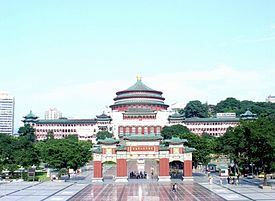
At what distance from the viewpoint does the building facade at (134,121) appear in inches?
4338

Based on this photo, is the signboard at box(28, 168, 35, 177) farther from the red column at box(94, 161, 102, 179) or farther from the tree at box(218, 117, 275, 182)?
the tree at box(218, 117, 275, 182)

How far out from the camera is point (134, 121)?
362ft

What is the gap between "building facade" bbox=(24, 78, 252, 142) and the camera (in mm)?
110188

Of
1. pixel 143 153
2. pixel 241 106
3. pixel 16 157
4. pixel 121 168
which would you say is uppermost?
pixel 241 106

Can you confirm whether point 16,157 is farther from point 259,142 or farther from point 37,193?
point 259,142

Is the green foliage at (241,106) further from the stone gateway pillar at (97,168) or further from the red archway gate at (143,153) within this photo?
the stone gateway pillar at (97,168)

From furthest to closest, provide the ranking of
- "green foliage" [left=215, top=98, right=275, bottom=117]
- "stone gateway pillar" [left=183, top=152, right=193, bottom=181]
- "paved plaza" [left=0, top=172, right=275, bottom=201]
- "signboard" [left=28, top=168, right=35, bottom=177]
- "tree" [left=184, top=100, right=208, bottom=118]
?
"tree" [left=184, top=100, right=208, bottom=118], "green foliage" [left=215, top=98, right=275, bottom=117], "signboard" [left=28, top=168, right=35, bottom=177], "stone gateway pillar" [left=183, top=152, right=193, bottom=181], "paved plaza" [left=0, top=172, right=275, bottom=201]

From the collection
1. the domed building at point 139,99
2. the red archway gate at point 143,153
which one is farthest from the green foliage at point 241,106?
the red archway gate at point 143,153

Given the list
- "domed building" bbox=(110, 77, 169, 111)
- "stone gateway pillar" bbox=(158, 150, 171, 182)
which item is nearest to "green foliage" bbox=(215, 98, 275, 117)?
"domed building" bbox=(110, 77, 169, 111)

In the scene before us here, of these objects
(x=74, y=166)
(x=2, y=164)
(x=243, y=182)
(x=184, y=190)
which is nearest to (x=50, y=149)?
(x=74, y=166)

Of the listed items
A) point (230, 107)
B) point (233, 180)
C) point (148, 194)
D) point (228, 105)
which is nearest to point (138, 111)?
point (230, 107)

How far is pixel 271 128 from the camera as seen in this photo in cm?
4256

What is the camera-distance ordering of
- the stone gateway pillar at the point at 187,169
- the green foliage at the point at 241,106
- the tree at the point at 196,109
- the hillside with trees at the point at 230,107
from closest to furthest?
the stone gateway pillar at the point at 187,169, the hillside with trees at the point at 230,107, the green foliage at the point at 241,106, the tree at the point at 196,109

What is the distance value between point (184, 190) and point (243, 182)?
1023cm
